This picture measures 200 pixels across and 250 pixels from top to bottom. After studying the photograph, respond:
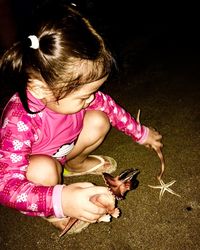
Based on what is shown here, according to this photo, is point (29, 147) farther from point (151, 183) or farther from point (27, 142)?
point (151, 183)

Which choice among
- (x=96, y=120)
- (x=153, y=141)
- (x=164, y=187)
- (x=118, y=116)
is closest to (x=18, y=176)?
(x=96, y=120)

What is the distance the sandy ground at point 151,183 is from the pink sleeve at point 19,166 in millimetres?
506

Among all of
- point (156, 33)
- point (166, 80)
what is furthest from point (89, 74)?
point (156, 33)

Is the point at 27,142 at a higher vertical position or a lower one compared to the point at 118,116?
higher

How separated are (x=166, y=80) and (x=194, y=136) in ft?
3.46

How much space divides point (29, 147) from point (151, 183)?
0.96 meters

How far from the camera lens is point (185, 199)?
194 cm

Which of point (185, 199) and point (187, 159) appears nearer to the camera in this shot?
point (185, 199)

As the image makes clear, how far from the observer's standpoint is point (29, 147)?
1.65 metres

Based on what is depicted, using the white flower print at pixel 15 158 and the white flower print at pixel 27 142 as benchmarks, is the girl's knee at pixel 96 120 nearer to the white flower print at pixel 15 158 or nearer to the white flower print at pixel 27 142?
the white flower print at pixel 27 142

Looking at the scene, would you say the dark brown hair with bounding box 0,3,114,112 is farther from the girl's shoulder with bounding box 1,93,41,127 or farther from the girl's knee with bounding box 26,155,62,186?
the girl's knee with bounding box 26,155,62,186

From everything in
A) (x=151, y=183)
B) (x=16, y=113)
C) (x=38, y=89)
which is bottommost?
(x=151, y=183)

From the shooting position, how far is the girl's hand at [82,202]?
4.58 ft

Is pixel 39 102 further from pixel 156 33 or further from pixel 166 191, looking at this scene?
pixel 156 33
